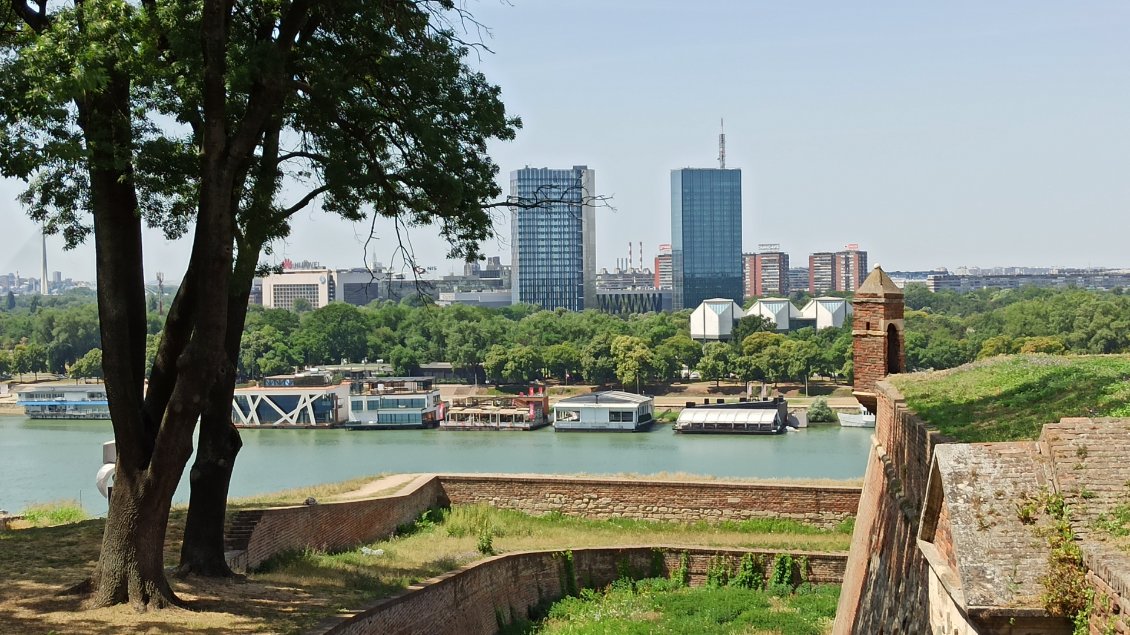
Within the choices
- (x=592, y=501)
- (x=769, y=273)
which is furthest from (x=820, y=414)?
(x=769, y=273)

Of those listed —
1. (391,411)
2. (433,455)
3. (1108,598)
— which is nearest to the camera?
(1108,598)

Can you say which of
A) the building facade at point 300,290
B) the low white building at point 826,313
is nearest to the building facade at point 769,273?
the building facade at point 300,290

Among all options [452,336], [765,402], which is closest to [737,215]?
[452,336]

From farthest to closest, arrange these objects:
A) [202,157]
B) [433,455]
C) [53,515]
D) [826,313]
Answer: [826,313] < [433,455] < [53,515] < [202,157]

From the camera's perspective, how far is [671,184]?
6437 inches

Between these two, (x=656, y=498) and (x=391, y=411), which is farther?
(x=391, y=411)

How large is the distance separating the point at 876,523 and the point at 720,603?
3.44m

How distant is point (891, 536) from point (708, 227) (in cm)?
15244

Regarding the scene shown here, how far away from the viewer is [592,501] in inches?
717

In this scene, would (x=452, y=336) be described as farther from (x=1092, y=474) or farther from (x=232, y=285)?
(x=1092, y=474)

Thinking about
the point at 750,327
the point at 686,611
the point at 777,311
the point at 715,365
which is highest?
the point at 777,311

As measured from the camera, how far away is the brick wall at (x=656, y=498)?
676 inches

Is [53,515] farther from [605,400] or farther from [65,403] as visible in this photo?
[65,403]

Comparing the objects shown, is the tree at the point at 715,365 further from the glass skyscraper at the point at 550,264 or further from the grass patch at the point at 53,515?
the glass skyscraper at the point at 550,264
